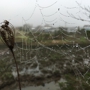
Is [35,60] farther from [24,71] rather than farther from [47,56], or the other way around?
[24,71]

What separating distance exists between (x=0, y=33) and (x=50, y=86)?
22.6ft

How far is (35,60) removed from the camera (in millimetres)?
11453

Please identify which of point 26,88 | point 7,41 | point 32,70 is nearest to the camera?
point 7,41

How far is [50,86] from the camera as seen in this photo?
759 cm

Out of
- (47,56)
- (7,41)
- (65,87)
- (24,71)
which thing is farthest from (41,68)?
(7,41)

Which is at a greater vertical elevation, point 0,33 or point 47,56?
point 0,33

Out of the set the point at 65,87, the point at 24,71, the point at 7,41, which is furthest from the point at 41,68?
the point at 7,41

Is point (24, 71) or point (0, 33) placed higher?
point (0, 33)

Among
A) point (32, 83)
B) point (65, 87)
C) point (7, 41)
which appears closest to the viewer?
point (7, 41)

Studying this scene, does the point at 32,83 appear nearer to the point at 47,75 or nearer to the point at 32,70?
the point at 47,75

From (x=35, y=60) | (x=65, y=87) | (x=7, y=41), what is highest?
(x=7, y=41)

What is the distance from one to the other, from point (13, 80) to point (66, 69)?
298 centimetres

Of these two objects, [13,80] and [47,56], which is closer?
[13,80]

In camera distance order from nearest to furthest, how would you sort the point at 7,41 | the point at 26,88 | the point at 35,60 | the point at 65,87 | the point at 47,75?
the point at 7,41
the point at 65,87
the point at 26,88
the point at 47,75
the point at 35,60
